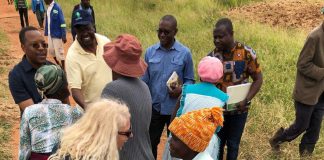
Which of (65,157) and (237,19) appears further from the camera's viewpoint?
(237,19)

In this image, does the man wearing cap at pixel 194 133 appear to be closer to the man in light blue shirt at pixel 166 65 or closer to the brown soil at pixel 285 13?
the man in light blue shirt at pixel 166 65

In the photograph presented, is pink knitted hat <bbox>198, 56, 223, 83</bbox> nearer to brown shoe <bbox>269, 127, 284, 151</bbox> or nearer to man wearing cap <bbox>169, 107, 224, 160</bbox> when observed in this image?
man wearing cap <bbox>169, 107, 224, 160</bbox>

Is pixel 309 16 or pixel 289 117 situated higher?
pixel 309 16

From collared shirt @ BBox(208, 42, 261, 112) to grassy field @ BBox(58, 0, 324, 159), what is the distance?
3.95 ft

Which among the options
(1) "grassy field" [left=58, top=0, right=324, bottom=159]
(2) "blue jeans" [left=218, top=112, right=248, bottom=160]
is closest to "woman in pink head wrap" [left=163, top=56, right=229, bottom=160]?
(2) "blue jeans" [left=218, top=112, right=248, bottom=160]

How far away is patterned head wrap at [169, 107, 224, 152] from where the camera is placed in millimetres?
2219

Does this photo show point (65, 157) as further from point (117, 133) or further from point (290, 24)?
point (290, 24)

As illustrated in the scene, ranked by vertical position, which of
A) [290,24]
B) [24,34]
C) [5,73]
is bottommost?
[5,73]

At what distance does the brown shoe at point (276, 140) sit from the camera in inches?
163

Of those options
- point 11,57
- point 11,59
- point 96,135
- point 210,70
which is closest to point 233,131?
point 210,70

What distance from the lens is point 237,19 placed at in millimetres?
10062

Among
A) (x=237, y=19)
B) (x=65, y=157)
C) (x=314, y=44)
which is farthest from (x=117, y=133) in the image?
(x=237, y=19)

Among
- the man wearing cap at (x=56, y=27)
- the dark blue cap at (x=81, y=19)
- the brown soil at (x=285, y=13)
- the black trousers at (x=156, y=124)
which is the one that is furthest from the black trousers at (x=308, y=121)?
the brown soil at (x=285, y=13)

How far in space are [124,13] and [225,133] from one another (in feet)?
27.9
